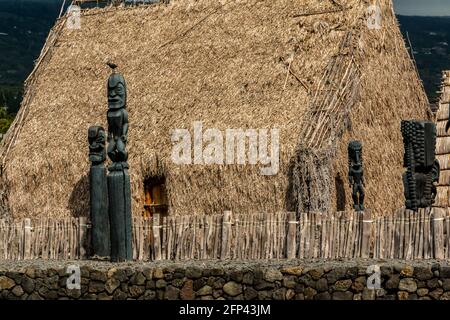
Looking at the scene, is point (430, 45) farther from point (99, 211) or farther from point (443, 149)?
point (99, 211)

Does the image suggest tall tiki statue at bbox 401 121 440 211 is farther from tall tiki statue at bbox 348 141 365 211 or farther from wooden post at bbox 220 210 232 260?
tall tiki statue at bbox 348 141 365 211

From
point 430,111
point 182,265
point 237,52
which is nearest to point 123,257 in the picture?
point 182,265

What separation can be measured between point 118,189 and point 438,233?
5.54m

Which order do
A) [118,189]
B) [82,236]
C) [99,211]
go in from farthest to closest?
[82,236], [99,211], [118,189]

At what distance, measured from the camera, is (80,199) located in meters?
29.3

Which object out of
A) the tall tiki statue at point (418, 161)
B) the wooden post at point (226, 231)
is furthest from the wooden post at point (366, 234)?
the wooden post at point (226, 231)

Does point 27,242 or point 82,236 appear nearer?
point 82,236

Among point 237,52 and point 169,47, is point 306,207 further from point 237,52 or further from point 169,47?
point 169,47

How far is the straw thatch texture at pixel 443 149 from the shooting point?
2927 centimetres

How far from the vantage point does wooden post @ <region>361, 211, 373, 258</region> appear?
2080 cm

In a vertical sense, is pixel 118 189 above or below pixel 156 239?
above

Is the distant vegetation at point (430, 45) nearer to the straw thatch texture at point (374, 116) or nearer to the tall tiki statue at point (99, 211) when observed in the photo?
the straw thatch texture at point (374, 116)

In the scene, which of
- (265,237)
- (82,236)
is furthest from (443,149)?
(82,236)

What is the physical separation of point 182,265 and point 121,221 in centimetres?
255
